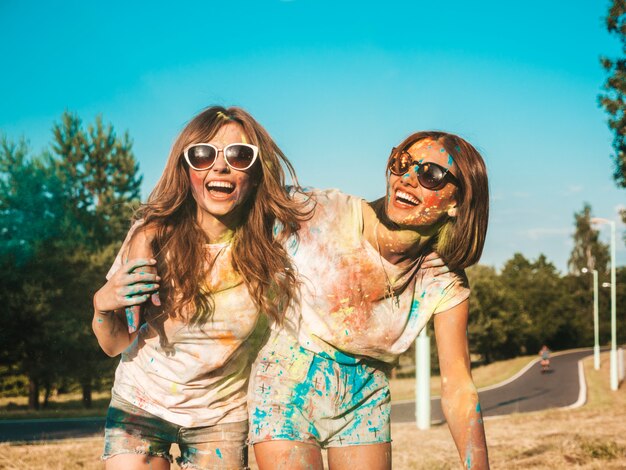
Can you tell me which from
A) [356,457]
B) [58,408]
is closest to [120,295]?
[356,457]

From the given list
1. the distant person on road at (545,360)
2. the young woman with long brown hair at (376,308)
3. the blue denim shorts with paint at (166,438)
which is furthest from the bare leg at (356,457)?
the distant person on road at (545,360)

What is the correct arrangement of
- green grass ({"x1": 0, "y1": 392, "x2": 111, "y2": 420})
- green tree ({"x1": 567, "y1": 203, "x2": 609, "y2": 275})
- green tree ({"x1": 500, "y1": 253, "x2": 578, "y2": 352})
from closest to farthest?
green grass ({"x1": 0, "y1": 392, "x2": 111, "y2": 420}) < green tree ({"x1": 500, "y1": 253, "x2": 578, "y2": 352}) < green tree ({"x1": 567, "y1": 203, "x2": 609, "y2": 275})

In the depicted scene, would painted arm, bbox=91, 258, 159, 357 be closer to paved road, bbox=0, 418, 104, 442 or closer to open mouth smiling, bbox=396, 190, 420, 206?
open mouth smiling, bbox=396, 190, 420, 206

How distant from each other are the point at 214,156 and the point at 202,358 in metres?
0.92

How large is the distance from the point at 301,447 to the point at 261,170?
1293 millimetres

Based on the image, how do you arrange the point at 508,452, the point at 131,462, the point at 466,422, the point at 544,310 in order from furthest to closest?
1. the point at 544,310
2. the point at 508,452
3. the point at 131,462
4. the point at 466,422

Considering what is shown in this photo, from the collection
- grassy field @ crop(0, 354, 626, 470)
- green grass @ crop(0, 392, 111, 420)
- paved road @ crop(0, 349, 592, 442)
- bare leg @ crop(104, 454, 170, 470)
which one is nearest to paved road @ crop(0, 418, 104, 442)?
paved road @ crop(0, 349, 592, 442)

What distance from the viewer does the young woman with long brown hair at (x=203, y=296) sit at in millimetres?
3133

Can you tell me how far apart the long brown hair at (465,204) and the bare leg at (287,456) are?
107 cm

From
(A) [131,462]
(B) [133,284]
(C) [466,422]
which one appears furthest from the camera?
(A) [131,462]

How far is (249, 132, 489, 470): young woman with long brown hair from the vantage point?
10.1 ft

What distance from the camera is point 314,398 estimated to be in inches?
120

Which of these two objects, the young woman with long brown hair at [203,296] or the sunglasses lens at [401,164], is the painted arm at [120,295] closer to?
the young woman with long brown hair at [203,296]

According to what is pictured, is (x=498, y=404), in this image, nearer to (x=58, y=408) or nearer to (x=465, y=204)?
(x=58, y=408)
